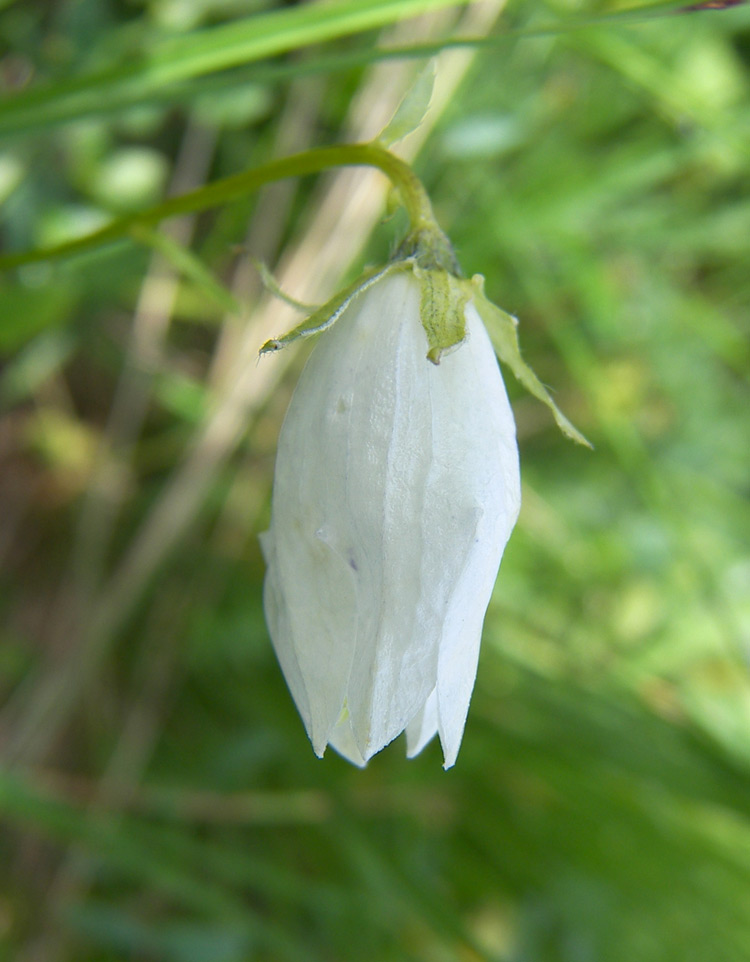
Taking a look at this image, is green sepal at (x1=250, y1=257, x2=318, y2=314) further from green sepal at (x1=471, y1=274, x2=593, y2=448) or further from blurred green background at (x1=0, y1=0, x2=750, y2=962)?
blurred green background at (x1=0, y1=0, x2=750, y2=962)

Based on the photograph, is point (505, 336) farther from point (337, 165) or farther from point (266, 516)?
point (266, 516)

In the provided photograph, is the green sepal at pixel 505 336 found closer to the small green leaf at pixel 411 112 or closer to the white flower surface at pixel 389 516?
the white flower surface at pixel 389 516

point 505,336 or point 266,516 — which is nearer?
point 505,336

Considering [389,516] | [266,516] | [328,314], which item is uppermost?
[328,314]

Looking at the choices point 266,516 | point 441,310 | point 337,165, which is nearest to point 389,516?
point 441,310

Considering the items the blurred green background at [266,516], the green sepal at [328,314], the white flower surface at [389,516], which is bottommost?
the blurred green background at [266,516]

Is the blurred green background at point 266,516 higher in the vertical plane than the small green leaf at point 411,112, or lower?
lower

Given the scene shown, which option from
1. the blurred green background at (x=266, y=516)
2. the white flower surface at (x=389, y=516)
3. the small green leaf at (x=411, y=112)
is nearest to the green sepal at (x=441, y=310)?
the white flower surface at (x=389, y=516)

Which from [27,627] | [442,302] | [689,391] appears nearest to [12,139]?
[442,302]
